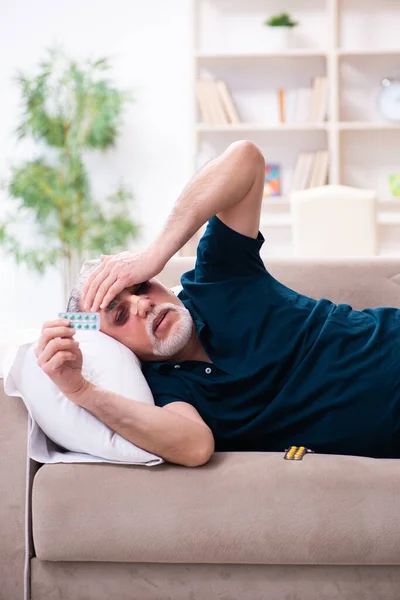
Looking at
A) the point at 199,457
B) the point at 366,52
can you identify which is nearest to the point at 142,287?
the point at 199,457

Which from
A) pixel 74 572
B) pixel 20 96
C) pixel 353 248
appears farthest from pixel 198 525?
pixel 20 96

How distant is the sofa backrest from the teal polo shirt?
0.71 feet

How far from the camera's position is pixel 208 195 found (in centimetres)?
174

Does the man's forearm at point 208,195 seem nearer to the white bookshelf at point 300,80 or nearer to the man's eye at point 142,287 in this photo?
the man's eye at point 142,287

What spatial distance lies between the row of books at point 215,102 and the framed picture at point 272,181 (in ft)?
1.21

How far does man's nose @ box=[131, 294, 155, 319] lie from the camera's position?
175 cm

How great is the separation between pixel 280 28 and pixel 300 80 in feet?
1.13

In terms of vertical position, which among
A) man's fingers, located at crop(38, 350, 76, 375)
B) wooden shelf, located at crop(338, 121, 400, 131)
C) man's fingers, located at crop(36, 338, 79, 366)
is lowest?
man's fingers, located at crop(38, 350, 76, 375)

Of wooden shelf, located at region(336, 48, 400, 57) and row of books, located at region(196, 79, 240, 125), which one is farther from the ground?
wooden shelf, located at region(336, 48, 400, 57)

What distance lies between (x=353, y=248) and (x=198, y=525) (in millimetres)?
2733

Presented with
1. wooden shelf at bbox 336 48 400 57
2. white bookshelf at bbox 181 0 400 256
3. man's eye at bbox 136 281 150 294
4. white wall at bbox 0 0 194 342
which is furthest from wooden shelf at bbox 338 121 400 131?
man's eye at bbox 136 281 150 294

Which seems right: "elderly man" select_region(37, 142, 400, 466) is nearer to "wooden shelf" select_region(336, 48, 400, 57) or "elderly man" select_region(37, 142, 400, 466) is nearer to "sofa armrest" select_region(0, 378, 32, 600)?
"sofa armrest" select_region(0, 378, 32, 600)

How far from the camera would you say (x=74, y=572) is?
150 centimetres

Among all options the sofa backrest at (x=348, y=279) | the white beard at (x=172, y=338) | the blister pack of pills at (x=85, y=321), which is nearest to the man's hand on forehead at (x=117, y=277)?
the white beard at (x=172, y=338)
